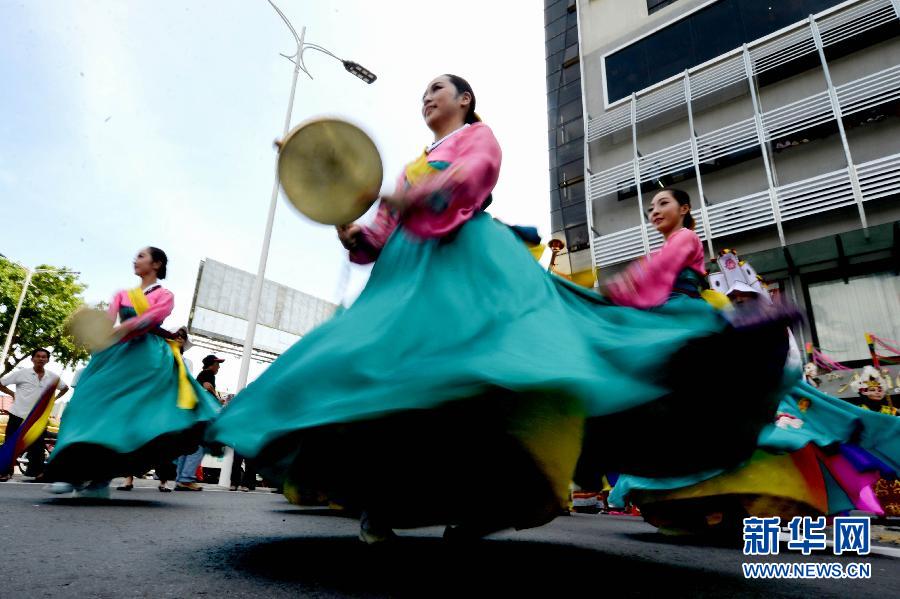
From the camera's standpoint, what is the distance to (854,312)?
11195 mm

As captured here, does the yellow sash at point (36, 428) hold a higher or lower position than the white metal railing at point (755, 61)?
lower

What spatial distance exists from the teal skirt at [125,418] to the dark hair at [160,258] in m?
0.51

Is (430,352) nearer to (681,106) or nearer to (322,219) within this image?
(322,219)

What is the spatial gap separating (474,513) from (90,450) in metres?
2.80

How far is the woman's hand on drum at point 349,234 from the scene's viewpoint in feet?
6.71

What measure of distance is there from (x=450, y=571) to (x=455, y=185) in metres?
1.15

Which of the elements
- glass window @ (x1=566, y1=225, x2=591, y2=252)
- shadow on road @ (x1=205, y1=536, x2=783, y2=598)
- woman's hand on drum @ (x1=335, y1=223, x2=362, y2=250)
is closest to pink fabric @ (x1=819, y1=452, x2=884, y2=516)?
shadow on road @ (x1=205, y1=536, x2=783, y2=598)

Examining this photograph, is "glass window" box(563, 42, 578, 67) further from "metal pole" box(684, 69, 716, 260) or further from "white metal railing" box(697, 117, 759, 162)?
"white metal railing" box(697, 117, 759, 162)

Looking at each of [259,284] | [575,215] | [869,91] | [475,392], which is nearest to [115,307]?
[475,392]

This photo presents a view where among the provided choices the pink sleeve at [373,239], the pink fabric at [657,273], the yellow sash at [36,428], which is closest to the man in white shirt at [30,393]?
the yellow sash at [36,428]

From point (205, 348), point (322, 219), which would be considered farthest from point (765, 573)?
point (205, 348)

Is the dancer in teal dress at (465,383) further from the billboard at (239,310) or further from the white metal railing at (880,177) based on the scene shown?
the billboard at (239,310)

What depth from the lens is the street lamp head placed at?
11984 mm

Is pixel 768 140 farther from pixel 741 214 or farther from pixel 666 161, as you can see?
pixel 666 161
